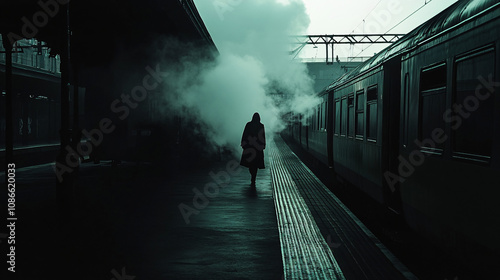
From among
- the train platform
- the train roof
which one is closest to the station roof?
the train platform

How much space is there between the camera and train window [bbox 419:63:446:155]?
20.6 ft

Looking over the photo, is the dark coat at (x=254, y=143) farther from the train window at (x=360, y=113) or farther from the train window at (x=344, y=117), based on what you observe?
the train window at (x=360, y=113)

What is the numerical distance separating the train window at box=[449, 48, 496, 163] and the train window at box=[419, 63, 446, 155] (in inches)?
16.2

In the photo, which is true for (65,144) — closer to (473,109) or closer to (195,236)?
(195,236)

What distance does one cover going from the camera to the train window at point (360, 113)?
11.5 meters

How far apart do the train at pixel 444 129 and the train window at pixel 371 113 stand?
20 millimetres

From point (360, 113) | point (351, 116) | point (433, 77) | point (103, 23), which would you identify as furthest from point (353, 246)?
point (103, 23)

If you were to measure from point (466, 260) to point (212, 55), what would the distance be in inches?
839

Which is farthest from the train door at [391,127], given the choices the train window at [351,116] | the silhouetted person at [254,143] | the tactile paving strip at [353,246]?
the silhouetted person at [254,143]

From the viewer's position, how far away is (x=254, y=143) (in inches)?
564

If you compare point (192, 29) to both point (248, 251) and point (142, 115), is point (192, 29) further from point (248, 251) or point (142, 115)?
point (248, 251)

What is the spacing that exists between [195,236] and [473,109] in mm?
3983

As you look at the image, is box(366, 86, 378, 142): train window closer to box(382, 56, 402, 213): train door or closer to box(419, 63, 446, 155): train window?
box(382, 56, 402, 213): train door

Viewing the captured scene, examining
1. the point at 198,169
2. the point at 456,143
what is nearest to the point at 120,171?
the point at 198,169
